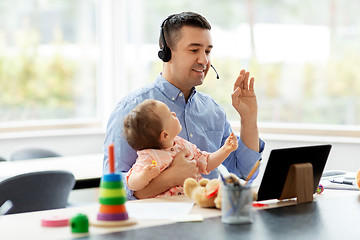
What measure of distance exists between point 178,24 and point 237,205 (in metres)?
1.06

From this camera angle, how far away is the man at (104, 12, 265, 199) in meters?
1.96

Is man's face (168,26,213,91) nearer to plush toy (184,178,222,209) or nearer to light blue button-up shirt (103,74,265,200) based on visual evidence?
light blue button-up shirt (103,74,265,200)

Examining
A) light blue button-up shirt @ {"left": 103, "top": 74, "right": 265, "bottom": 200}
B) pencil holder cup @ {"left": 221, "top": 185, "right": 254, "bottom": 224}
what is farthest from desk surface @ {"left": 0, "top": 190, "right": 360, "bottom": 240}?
light blue button-up shirt @ {"left": 103, "top": 74, "right": 265, "bottom": 200}

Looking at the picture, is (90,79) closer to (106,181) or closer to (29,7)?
(29,7)

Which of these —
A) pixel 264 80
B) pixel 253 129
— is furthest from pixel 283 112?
pixel 253 129

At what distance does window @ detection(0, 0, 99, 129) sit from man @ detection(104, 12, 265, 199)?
3.17 meters

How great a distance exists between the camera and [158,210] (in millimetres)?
1375

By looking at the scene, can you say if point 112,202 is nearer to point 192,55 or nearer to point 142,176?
point 142,176

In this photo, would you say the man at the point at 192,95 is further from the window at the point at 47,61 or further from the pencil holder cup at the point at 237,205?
the window at the point at 47,61

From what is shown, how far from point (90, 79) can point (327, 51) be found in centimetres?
269

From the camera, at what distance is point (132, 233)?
113 centimetres

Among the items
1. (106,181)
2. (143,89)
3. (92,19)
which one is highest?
(92,19)

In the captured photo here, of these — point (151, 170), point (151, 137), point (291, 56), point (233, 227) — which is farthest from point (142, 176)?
point (291, 56)

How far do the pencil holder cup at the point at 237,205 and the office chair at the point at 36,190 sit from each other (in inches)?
50.9
